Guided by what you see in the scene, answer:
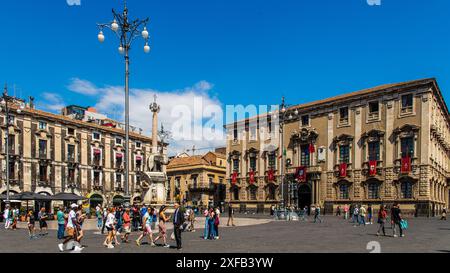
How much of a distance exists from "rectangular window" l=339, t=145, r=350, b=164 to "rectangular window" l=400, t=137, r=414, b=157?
6.68 metres

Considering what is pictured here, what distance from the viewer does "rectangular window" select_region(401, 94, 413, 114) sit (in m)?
44.0

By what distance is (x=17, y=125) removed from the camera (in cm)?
4775

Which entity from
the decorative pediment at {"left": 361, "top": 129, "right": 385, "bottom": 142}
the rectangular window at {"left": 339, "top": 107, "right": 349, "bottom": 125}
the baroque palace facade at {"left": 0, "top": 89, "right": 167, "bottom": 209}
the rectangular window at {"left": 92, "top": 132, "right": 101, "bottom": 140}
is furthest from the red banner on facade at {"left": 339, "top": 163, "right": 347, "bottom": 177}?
the rectangular window at {"left": 92, "top": 132, "right": 101, "bottom": 140}

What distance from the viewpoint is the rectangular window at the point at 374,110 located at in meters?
47.0

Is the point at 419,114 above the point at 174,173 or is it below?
above

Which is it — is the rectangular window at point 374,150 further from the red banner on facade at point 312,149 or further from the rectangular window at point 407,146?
the red banner on facade at point 312,149

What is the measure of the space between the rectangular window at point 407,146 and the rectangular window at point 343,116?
7.59 meters

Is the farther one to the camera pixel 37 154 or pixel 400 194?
pixel 37 154

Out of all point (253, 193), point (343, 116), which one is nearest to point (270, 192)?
point (253, 193)

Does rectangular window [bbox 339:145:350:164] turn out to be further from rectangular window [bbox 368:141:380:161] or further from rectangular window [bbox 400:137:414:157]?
rectangular window [bbox 400:137:414:157]

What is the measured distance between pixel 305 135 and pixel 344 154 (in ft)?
20.1
